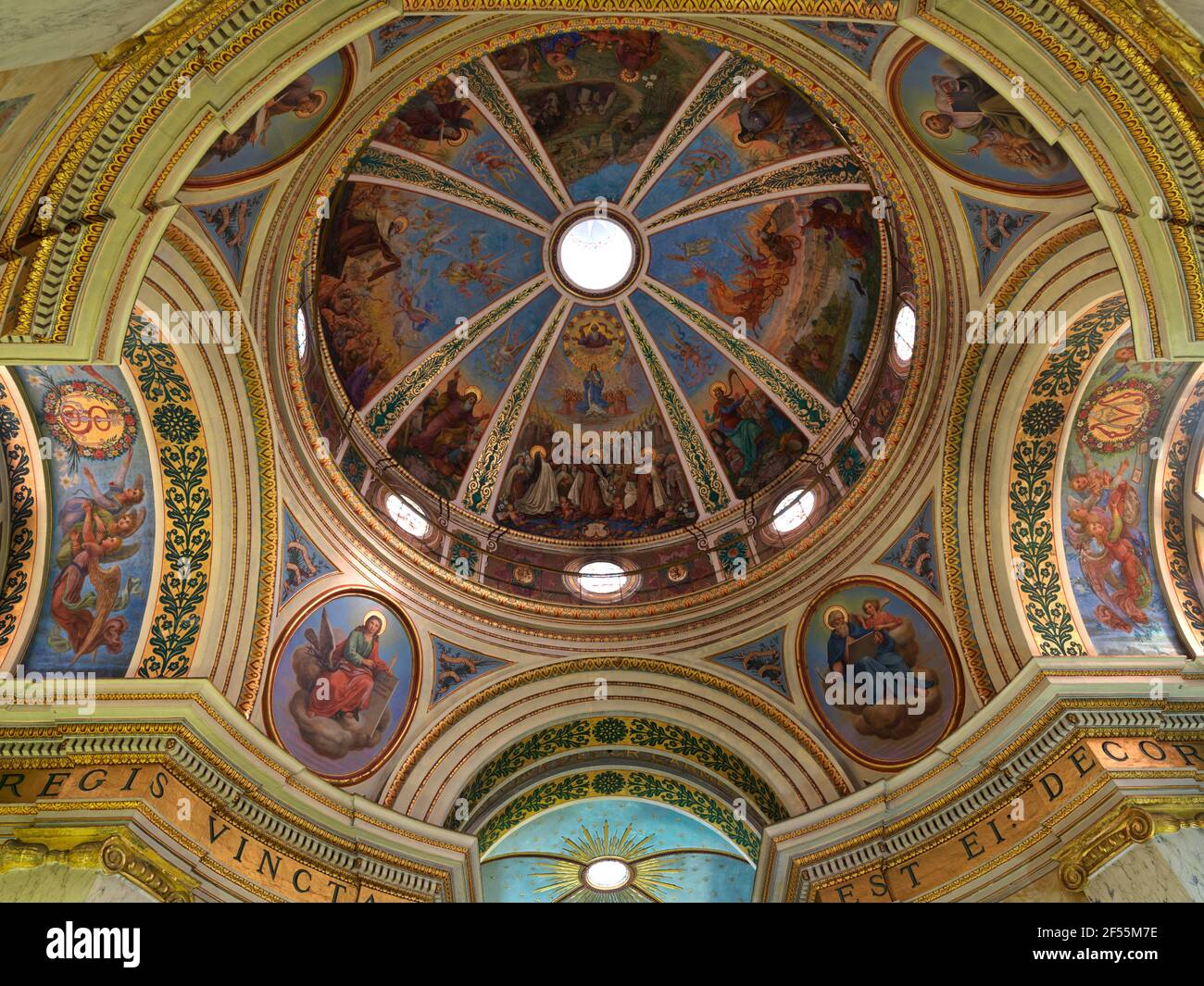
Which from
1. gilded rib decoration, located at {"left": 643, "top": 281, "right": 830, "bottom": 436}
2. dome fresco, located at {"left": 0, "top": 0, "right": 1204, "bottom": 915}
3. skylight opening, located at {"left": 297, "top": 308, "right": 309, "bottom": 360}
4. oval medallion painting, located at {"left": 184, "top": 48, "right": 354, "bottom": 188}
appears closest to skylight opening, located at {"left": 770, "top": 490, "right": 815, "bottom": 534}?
dome fresco, located at {"left": 0, "top": 0, "right": 1204, "bottom": 915}

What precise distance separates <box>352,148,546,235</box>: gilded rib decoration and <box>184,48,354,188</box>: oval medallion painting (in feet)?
13.7

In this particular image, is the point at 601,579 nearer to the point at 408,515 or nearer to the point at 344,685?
the point at 408,515

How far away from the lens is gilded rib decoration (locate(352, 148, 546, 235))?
55.3 ft

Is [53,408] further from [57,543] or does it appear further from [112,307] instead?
[112,307]

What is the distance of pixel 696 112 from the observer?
57.5 feet

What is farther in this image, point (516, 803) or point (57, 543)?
point (516, 803)

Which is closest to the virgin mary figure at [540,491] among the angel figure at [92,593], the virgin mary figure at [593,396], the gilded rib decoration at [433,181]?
the virgin mary figure at [593,396]

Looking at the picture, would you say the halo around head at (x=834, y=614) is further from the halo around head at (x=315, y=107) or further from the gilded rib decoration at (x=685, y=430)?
the halo around head at (x=315, y=107)

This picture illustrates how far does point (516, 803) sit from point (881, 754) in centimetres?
573

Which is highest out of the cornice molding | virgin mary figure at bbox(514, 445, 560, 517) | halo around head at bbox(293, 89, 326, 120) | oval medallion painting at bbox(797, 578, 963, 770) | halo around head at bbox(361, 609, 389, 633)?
virgin mary figure at bbox(514, 445, 560, 517)

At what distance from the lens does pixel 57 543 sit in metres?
12.3

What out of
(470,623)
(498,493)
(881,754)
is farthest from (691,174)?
(881,754)

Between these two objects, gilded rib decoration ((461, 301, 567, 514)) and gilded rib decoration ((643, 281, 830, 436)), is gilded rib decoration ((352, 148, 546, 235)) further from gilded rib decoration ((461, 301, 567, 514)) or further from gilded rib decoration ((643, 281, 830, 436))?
gilded rib decoration ((643, 281, 830, 436))

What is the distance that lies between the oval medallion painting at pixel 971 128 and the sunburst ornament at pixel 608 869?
12.2 m
